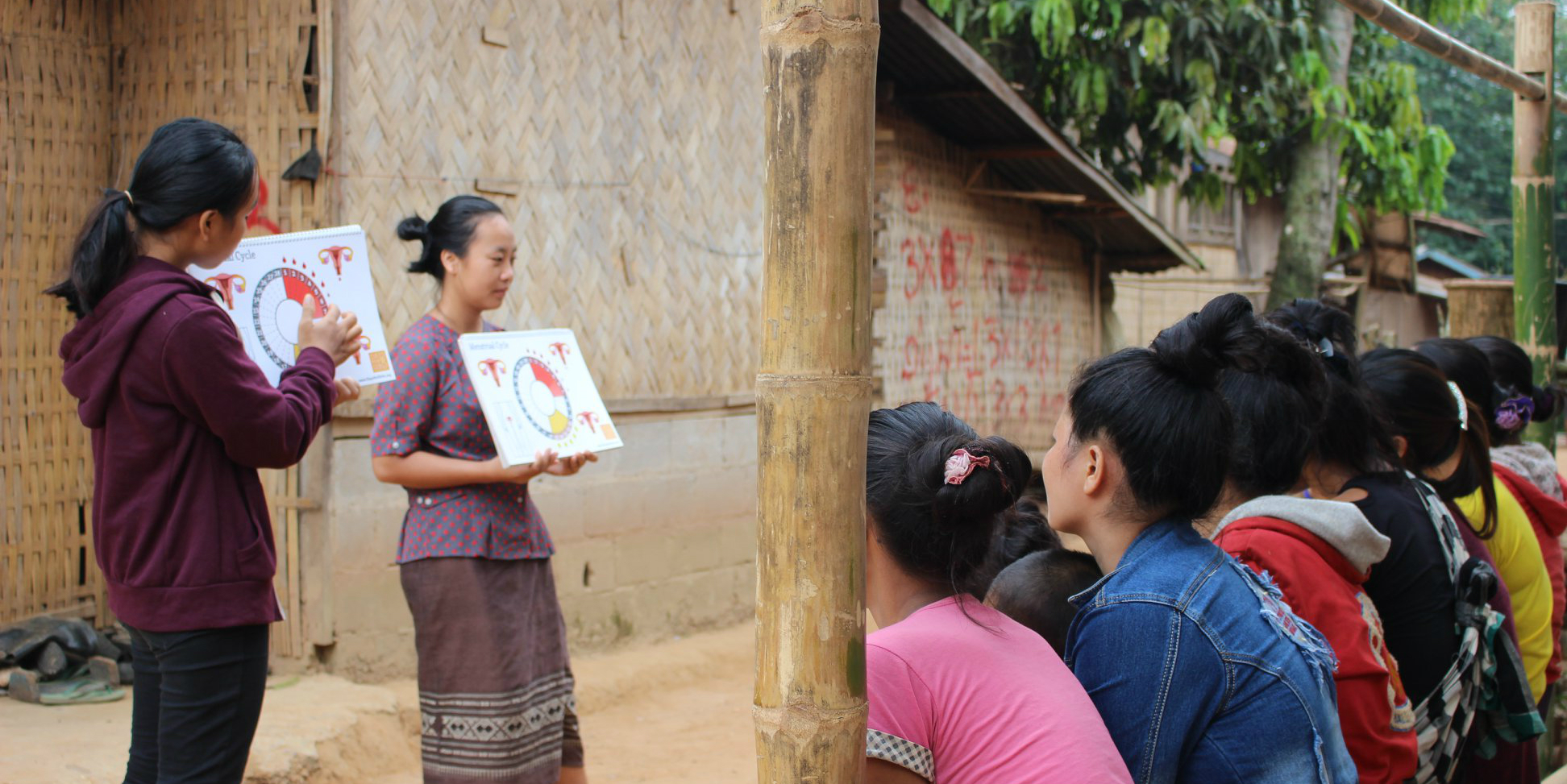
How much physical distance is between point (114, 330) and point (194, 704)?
73 cm

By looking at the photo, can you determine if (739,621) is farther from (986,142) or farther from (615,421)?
(986,142)

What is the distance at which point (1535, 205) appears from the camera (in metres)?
5.60

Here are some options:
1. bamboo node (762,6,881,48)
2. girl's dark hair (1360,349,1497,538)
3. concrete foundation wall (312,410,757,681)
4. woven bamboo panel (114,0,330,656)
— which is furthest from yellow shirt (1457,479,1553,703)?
woven bamboo panel (114,0,330,656)

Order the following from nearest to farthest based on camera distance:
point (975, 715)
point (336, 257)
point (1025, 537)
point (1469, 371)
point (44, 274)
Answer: point (975, 715)
point (1025, 537)
point (336, 257)
point (1469, 371)
point (44, 274)

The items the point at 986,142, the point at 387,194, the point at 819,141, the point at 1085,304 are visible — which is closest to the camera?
the point at 819,141

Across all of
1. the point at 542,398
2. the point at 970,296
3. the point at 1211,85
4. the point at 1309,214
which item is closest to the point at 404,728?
the point at 542,398

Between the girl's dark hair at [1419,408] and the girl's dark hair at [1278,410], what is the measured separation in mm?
635

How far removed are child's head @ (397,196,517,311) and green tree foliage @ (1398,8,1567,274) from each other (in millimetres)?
25781

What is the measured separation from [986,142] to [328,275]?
568 centimetres

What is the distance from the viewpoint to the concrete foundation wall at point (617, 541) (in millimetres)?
4898

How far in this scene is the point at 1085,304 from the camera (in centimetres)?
947

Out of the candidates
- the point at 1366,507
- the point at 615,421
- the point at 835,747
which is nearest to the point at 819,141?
the point at 835,747

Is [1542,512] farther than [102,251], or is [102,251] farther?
[1542,512]

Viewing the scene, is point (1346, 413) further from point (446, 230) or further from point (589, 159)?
point (589, 159)
